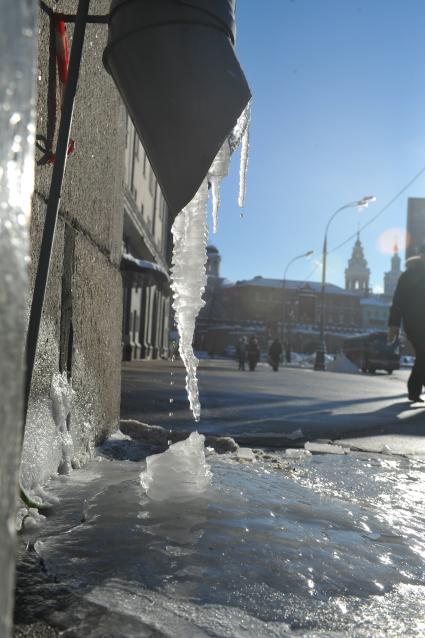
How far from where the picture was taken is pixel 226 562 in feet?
3.81

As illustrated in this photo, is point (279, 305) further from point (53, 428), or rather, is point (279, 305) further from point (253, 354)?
point (53, 428)

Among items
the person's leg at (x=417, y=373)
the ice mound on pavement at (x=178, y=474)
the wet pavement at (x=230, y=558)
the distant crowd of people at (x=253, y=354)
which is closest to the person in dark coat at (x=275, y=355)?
the distant crowd of people at (x=253, y=354)

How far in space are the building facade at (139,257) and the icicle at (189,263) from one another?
11673 millimetres

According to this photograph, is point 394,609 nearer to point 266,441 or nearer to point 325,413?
point 266,441

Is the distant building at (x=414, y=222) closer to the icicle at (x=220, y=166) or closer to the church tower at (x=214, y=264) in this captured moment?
the church tower at (x=214, y=264)

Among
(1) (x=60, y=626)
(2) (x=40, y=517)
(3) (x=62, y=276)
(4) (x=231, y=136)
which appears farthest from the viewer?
(3) (x=62, y=276)

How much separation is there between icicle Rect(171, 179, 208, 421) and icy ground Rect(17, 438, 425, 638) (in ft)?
1.75

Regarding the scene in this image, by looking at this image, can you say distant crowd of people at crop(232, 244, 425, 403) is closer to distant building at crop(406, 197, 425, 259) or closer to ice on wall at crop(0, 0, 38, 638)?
ice on wall at crop(0, 0, 38, 638)

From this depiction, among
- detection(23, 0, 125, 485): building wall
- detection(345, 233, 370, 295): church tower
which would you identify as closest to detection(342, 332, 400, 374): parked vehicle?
detection(23, 0, 125, 485): building wall

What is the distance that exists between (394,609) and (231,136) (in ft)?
3.24

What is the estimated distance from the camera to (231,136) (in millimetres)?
1266

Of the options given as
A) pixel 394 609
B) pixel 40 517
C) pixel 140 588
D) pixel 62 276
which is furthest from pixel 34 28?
pixel 62 276

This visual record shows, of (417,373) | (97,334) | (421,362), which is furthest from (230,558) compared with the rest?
(417,373)

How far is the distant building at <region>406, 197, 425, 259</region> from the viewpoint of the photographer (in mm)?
38791
